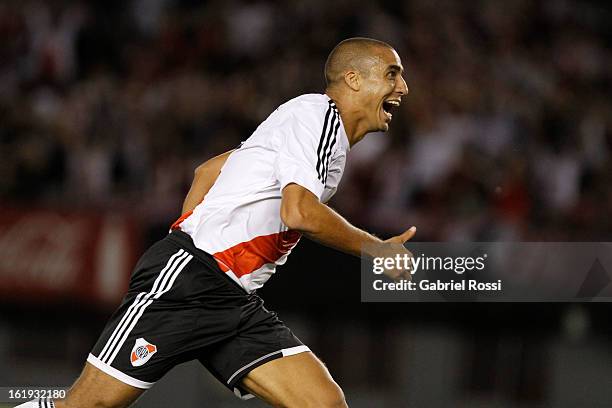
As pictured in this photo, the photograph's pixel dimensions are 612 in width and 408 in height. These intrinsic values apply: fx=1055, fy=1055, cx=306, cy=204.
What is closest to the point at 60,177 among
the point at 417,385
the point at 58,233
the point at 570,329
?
the point at 58,233

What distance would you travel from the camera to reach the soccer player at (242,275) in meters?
4.15

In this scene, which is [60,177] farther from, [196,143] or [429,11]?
[429,11]

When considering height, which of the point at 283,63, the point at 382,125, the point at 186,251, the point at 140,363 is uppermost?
the point at 283,63

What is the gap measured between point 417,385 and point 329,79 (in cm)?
315

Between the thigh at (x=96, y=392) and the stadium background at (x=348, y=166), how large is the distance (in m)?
2.83

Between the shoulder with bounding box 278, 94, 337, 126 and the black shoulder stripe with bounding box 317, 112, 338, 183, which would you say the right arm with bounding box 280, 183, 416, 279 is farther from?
the shoulder with bounding box 278, 94, 337, 126

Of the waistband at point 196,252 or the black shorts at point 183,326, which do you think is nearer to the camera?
the black shorts at point 183,326

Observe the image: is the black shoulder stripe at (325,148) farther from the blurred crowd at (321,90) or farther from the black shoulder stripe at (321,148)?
the blurred crowd at (321,90)

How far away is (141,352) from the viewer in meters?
4.18

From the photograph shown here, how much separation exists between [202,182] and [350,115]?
786mm

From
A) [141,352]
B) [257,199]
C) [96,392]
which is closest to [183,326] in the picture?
[141,352]

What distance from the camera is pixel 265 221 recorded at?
14.0 ft

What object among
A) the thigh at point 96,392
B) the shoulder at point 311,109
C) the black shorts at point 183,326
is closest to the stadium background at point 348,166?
the black shorts at point 183,326

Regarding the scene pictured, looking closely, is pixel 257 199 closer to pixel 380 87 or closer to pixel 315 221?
pixel 315 221
